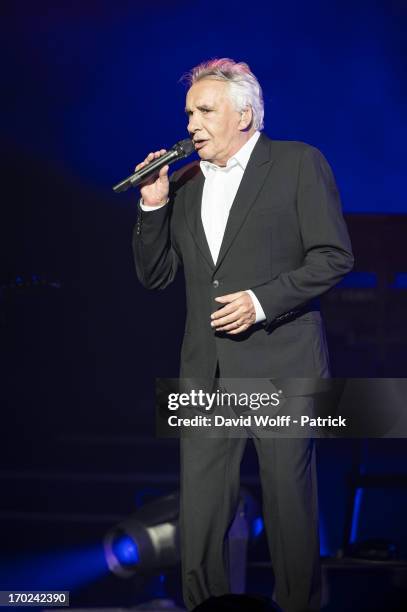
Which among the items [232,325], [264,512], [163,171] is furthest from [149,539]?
[163,171]

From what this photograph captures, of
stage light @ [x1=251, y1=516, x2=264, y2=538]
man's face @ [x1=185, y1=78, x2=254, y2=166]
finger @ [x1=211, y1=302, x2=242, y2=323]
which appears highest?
man's face @ [x1=185, y1=78, x2=254, y2=166]

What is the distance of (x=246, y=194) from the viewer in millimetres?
2396

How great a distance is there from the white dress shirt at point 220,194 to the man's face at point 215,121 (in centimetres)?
2

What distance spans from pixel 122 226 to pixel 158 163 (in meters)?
1.45

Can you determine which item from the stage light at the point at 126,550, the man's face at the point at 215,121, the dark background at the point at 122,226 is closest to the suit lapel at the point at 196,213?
the man's face at the point at 215,121

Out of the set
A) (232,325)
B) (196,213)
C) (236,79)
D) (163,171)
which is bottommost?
(232,325)

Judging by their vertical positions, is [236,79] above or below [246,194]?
above

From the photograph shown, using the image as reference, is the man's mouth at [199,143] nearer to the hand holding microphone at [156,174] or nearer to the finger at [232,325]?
the hand holding microphone at [156,174]

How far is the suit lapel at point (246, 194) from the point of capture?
2.39 meters

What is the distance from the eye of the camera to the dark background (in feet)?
11.1

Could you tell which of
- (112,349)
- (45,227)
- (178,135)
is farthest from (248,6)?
(112,349)

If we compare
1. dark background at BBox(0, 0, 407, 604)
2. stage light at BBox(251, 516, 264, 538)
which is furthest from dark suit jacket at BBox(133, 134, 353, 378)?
dark background at BBox(0, 0, 407, 604)

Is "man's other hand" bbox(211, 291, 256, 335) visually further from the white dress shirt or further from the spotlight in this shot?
the spotlight

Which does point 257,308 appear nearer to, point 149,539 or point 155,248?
point 155,248
